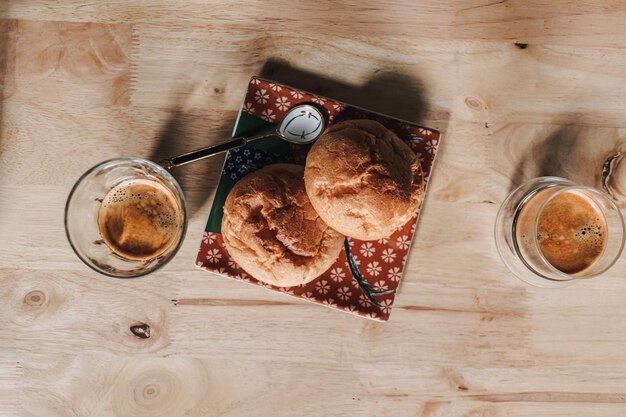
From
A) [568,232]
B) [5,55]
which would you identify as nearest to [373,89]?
[568,232]

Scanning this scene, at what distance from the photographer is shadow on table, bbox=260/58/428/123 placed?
1495mm

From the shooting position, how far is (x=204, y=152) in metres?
1.40

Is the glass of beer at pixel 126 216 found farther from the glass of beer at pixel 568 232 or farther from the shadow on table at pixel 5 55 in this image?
the glass of beer at pixel 568 232

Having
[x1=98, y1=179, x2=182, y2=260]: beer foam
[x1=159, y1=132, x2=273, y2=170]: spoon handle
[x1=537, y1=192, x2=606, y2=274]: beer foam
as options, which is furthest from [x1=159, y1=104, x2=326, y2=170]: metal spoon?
[x1=537, y1=192, x2=606, y2=274]: beer foam

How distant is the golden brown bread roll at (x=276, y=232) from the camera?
1279 millimetres

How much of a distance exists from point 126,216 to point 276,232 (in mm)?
479

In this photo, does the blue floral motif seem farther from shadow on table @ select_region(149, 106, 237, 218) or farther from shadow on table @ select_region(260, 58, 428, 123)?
shadow on table @ select_region(260, 58, 428, 123)

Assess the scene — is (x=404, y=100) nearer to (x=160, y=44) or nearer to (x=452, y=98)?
(x=452, y=98)

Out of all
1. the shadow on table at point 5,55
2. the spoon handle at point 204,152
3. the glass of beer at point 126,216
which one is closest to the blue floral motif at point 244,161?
the spoon handle at point 204,152

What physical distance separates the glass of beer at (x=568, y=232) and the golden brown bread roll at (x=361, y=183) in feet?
1.22

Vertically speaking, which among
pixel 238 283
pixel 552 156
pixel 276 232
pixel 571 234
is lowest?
pixel 238 283

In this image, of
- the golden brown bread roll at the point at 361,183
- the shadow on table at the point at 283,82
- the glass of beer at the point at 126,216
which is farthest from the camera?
the shadow on table at the point at 283,82

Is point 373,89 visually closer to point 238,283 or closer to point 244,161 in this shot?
point 244,161

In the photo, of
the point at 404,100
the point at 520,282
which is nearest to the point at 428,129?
the point at 404,100
